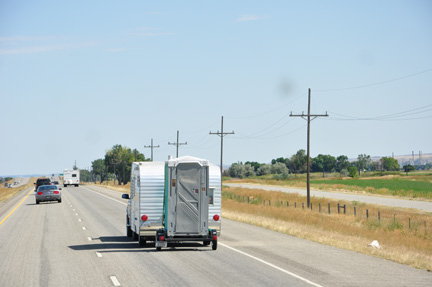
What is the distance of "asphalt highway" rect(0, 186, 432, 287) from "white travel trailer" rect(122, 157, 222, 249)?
69cm

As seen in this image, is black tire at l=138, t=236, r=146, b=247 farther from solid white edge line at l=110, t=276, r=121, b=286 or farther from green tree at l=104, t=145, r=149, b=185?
green tree at l=104, t=145, r=149, b=185

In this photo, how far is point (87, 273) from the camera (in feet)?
48.1

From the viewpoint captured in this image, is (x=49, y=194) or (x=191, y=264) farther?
(x=49, y=194)

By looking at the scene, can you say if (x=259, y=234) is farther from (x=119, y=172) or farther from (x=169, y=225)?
(x=119, y=172)

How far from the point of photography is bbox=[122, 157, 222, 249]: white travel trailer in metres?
19.1

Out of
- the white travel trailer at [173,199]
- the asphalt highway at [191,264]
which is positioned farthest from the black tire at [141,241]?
the asphalt highway at [191,264]

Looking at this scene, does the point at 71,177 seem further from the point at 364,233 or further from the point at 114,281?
the point at 114,281

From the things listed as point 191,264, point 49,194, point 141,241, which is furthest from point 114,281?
point 49,194

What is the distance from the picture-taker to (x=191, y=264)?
636 inches

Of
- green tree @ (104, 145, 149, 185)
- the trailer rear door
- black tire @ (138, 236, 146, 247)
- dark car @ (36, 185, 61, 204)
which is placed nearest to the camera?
the trailer rear door

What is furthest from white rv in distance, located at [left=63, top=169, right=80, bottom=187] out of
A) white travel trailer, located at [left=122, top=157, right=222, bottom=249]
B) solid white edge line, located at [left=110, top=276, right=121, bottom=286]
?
solid white edge line, located at [left=110, top=276, right=121, bottom=286]

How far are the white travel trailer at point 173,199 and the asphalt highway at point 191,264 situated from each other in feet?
2.27

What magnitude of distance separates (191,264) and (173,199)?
3.31 m

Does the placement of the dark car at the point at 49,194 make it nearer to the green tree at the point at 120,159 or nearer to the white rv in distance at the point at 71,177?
the white rv in distance at the point at 71,177
